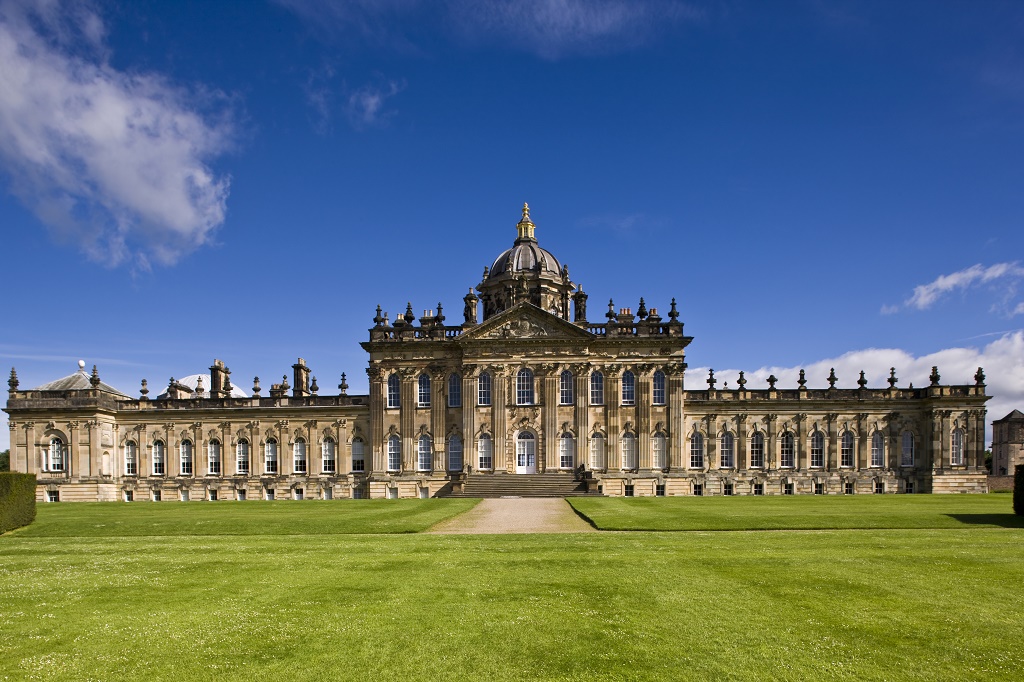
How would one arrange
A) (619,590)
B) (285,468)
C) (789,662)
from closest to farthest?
(789,662)
(619,590)
(285,468)

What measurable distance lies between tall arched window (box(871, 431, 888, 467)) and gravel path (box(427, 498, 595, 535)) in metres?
25.8

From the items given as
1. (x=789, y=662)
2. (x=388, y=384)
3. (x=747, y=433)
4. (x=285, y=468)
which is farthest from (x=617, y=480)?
(x=789, y=662)

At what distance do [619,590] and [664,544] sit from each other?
597 cm

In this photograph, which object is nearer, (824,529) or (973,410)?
(824,529)

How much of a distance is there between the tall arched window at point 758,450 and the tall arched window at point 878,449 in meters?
7.54

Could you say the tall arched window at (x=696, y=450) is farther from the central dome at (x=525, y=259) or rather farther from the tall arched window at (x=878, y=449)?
the central dome at (x=525, y=259)

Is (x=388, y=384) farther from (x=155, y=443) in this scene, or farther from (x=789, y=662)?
(x=789, y=662)

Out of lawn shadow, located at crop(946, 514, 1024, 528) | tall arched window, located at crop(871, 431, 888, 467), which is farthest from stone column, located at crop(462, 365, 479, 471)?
lawn shadow, located at crop(946, 514, 1024, 528)

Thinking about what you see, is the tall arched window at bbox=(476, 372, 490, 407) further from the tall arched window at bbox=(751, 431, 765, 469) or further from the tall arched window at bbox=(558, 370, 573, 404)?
the tall arched window at bbox=(751, 431, 765, 469)

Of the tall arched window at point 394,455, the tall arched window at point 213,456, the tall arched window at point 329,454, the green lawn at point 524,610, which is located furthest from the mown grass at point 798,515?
the tall arched window at point 213,456

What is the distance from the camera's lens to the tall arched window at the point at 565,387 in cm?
4688

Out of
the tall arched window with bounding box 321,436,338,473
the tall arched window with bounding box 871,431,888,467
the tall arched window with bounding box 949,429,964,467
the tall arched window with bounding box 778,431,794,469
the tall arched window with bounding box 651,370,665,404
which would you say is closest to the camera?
the tall arched window with bounding box 651,370,665,404

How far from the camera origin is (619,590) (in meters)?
12.6

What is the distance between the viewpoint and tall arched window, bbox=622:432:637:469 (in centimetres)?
4666
